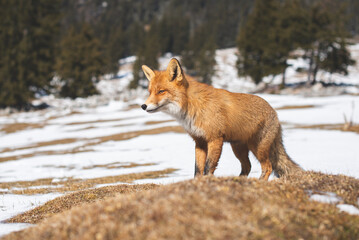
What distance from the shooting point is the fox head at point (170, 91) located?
658cm

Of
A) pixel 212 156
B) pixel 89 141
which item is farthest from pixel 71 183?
pixel 89 141

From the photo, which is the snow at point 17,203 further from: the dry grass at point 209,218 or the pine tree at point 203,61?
the pine tree at point 203,61

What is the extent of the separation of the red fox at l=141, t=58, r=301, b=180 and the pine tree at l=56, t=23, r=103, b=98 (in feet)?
159

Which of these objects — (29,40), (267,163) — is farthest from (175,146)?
(29,40)

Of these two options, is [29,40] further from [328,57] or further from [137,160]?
[328,57]

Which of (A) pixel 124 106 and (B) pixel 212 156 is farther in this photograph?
(A) pixel 124 106

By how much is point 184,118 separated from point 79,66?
170 ft

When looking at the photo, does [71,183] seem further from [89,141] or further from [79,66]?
[79,66]

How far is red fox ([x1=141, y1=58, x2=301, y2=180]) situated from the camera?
642 centimetres

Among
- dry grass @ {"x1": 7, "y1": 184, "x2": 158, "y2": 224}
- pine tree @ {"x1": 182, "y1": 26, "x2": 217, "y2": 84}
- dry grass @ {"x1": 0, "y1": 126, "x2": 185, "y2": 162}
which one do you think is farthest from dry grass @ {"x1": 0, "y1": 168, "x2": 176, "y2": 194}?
pine tree @ {"x1": 182, "y1": 26, "x2": 217, "y2": 84}

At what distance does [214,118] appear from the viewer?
6.44m

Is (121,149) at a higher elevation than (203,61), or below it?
below

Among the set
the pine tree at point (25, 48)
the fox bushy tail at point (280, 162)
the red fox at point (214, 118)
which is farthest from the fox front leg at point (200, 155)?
the pine tree at point (25, 48)

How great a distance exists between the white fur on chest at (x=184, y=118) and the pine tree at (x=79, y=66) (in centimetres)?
4848
